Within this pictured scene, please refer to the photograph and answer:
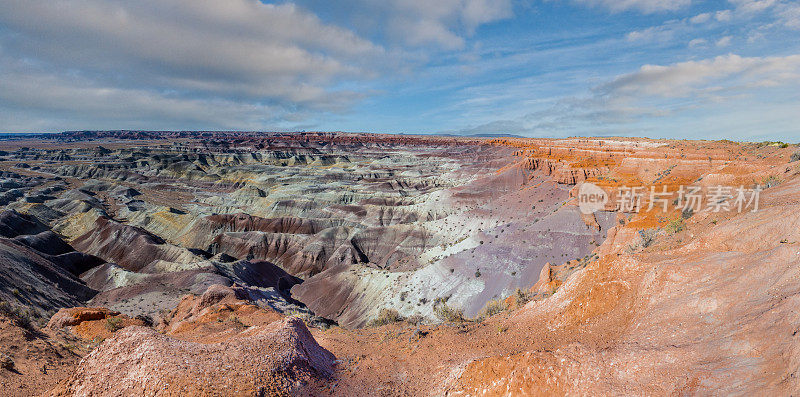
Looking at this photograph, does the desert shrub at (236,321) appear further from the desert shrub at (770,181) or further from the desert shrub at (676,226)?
the desert shrub at (770,181)

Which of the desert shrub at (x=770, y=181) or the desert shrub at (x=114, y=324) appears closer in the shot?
the desert shrub at (x=114, y=324)

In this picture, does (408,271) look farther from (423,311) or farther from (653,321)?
(653,321)

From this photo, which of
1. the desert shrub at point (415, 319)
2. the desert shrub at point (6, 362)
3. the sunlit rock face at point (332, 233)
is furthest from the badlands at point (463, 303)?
the sunlit rock face at point (332, 233)

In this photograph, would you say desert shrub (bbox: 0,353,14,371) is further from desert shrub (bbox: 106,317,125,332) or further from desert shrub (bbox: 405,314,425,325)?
desert shrub (bbox: 405,314,425,325)

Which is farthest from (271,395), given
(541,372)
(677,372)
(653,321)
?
(653,321)

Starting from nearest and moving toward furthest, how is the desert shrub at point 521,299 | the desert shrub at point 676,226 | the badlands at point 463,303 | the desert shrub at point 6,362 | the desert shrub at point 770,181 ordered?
the badlands at point 463,303 < the desert shrub at point 6,362 < the desert shrub at point 676,226 < the desert shrub at point 521,299 < the desert shrub at point 770,181

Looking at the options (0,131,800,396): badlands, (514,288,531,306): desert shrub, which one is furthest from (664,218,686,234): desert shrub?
(514,288,531,306): desert shrub

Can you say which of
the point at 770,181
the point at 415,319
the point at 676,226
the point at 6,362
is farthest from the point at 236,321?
the point at 770,181
